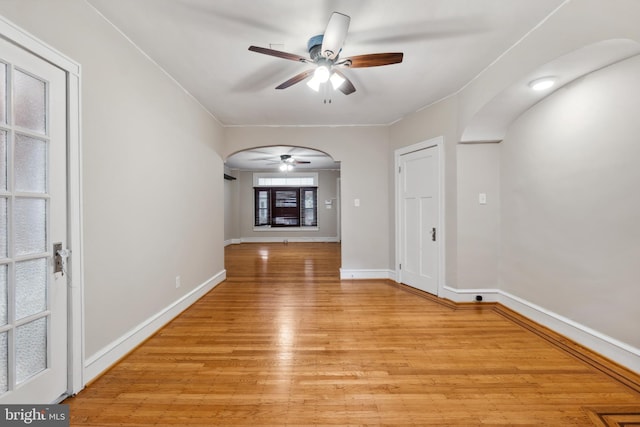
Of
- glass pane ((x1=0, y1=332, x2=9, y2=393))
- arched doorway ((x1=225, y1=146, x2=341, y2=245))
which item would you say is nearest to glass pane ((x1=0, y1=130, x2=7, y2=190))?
glass pane ((x1=0, y1=332, x2=9, y2=393))

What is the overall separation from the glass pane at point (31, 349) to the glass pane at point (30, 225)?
420mm

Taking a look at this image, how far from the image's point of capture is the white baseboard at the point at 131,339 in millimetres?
1923

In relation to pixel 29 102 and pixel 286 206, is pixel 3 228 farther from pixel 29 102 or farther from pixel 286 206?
pixel 286 206

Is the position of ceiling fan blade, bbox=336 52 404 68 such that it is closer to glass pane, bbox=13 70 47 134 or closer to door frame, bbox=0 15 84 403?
door frame, bbox=0 15 84 403

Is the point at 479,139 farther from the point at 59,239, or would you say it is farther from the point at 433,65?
the point at 59,239

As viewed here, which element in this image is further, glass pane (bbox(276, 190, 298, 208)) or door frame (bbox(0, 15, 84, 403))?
glass pane (bbox(276, 190, 298, 208))

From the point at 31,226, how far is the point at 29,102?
27.2 inches

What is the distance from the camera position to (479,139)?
Result: 11.0ft

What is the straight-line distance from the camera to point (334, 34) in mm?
1876

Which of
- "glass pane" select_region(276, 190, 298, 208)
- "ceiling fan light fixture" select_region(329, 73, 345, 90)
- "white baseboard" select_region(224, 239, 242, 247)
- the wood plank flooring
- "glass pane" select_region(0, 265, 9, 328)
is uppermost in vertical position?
"ceiling fan light fixture" select_region(329, 73, 345, 90)

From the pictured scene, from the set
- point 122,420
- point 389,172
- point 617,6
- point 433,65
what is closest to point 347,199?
point 389,172

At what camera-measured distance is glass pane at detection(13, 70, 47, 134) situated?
1.46 meters

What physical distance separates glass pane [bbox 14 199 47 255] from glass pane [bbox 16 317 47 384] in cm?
42

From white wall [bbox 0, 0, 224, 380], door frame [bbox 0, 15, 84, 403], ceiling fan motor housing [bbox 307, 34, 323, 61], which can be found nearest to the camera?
door frame [bbox 0, 15, 84, 403]
